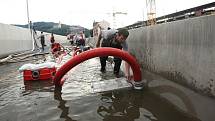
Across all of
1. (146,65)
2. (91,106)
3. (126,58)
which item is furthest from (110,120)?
(146,65)

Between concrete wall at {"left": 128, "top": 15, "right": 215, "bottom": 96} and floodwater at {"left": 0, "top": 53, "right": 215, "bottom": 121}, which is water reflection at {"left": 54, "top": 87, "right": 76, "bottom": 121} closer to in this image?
floodwater at {"left": 0, "top": 53, "right": 215, "bottom": 121}

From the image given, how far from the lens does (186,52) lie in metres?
6.39

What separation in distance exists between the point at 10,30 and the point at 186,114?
2686 cm

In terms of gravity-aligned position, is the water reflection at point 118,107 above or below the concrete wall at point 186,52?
below

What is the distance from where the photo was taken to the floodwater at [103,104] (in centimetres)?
595

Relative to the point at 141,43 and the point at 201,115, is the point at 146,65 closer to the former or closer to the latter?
the point at 141,43

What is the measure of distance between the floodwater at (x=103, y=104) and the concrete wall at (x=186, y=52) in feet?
0.88

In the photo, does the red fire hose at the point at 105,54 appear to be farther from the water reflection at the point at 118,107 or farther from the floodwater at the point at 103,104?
the water reflection at the point at 118,107

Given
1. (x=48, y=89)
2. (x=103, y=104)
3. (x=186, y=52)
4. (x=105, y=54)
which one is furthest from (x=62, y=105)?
(x=186, y=52)

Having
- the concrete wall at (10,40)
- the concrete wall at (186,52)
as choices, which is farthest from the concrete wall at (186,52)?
the concrete wall at (10,40)

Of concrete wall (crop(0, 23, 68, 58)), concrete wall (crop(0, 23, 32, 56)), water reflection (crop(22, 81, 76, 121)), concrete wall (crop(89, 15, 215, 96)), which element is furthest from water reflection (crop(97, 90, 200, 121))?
concrete wall (crop(0, 23, 32, 56))

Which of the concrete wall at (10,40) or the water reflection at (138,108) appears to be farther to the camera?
the concrete wall at (10,40)

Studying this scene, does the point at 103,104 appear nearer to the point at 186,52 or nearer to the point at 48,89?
the point at 186,52

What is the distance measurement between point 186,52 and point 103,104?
83.6 inches
